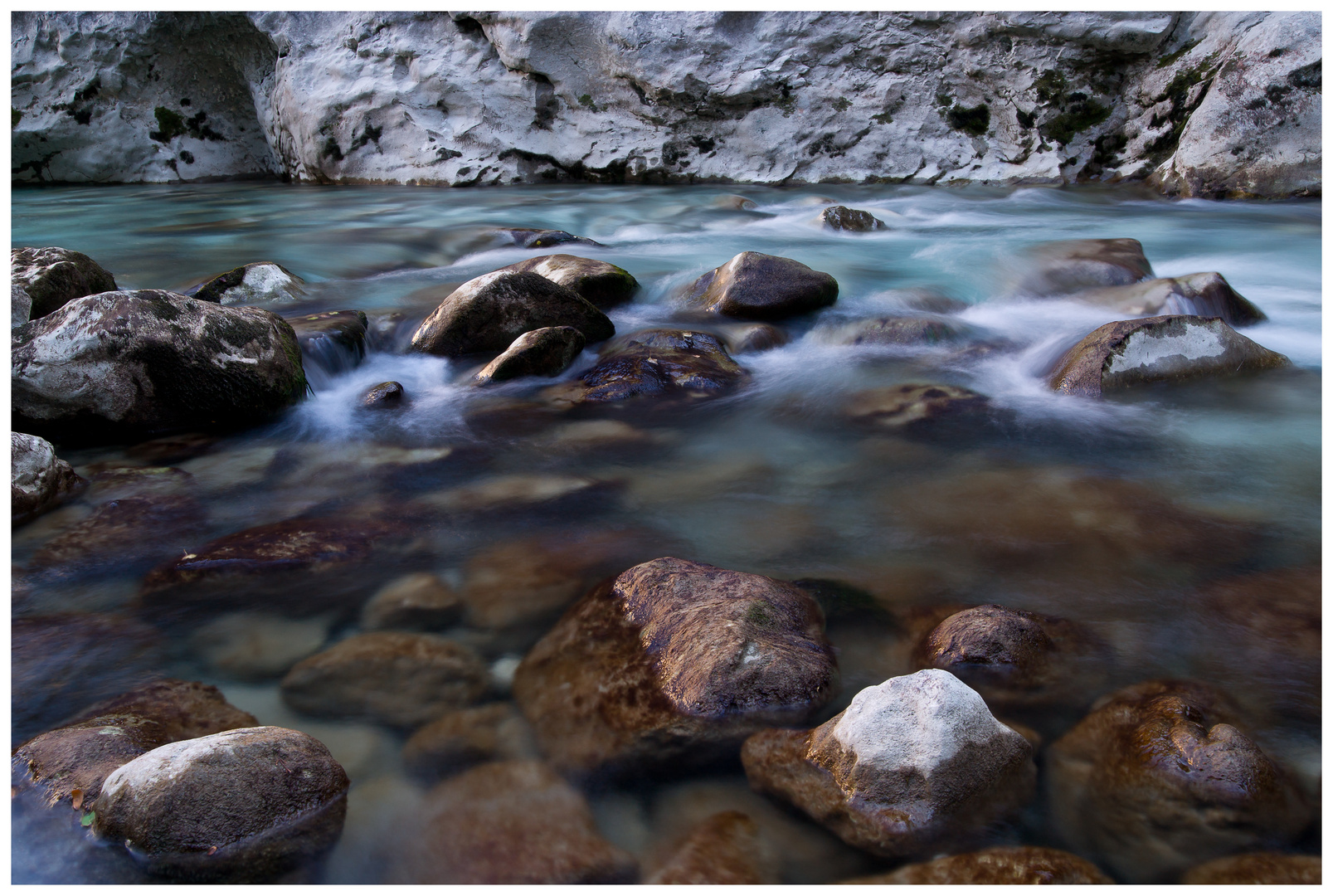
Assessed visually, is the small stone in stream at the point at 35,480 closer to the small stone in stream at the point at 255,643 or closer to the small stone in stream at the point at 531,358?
the small stone in stream at the point at 255,643

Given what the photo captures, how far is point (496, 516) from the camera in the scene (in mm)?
2951

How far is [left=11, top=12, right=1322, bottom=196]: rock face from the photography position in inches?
349

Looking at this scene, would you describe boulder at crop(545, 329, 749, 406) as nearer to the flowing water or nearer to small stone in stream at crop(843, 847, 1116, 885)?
the flowing water

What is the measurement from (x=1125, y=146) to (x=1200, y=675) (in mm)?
9781

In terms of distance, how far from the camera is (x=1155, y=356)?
3914mm

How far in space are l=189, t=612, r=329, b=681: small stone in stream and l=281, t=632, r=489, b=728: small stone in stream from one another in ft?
0.20

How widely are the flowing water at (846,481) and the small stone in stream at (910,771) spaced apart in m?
0.07

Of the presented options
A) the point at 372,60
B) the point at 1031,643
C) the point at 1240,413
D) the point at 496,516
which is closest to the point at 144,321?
the point at 496,516

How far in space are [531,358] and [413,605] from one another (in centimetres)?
213

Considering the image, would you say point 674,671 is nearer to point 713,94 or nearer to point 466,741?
point 466,741

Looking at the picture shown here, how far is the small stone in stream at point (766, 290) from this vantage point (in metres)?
5.21

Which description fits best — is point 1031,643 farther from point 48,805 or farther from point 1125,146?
point 1125,146

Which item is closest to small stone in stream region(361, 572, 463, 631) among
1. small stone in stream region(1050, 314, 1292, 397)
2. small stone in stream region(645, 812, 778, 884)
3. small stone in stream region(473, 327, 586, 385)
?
small stone in stream region(645, 812, 778, 884)

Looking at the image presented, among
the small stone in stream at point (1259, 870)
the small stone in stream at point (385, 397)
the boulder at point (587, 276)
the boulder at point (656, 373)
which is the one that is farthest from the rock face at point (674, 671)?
the boulder at point (587, 276)
